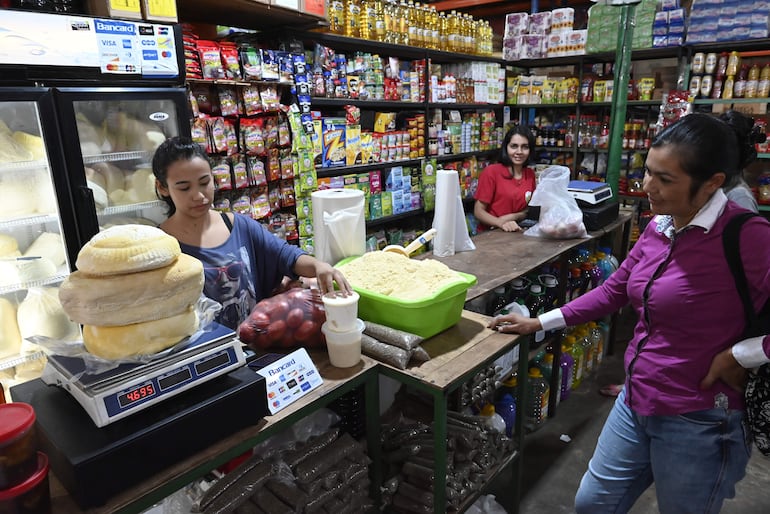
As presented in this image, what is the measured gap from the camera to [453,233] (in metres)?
2.91

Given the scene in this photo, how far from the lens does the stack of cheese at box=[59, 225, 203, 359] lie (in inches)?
40.1

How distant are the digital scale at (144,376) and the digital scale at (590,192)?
9.79 ft

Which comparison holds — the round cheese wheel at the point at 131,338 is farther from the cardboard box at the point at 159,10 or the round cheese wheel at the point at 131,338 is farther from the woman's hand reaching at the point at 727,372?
the cardboard box at the point at 159,10

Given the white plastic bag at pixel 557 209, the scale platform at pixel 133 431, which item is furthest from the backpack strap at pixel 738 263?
the white plastic bag at pixel 557 209

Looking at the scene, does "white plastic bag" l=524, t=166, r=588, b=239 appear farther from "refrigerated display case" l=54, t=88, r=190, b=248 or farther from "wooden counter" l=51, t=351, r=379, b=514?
"refrigerated display case" l=54, t=88, r=190, b=248

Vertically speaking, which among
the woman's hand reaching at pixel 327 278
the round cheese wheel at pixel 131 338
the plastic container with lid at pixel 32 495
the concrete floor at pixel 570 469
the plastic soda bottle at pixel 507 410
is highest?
the round cheese wheel at pixel 131 338

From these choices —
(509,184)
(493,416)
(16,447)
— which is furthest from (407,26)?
(16,447)

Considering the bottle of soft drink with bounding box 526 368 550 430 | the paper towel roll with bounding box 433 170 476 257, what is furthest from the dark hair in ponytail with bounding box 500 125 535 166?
the bottle of soft drink with bounding box 526 368 550 430

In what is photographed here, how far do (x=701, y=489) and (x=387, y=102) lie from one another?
356 cm

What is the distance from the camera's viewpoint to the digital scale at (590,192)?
11.6ft

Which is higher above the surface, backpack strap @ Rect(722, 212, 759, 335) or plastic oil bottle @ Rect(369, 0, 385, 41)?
plastic oil bottle @ Rect(369, 0, 385, 41)

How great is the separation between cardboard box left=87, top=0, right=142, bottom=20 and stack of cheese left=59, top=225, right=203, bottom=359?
4.80 ft

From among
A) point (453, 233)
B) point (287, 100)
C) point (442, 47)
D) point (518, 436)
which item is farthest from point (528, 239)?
point (442, 47)

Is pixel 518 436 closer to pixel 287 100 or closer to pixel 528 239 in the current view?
pixel 528 239
